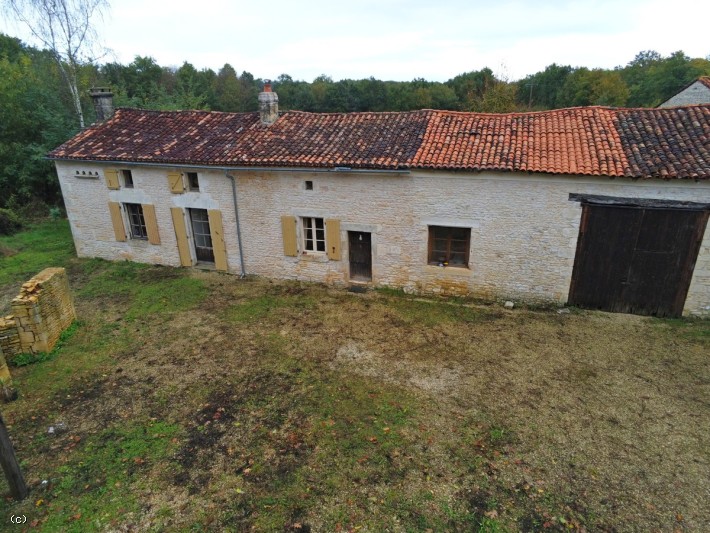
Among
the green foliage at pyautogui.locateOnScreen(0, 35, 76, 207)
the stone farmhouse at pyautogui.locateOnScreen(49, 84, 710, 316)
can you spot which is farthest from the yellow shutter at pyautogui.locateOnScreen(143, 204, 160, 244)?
the green foliage at pyautogui.locateOnScreen(0, 35, 76, 207)

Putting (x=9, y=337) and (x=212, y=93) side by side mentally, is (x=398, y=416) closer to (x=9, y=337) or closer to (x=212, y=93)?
(x=9, y=337)

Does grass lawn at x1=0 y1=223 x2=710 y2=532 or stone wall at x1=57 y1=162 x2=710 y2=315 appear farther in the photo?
stone wall at x1=57 y1=162 x2=710 y2=315

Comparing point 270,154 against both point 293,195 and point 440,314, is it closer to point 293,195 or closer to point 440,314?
point 293,195

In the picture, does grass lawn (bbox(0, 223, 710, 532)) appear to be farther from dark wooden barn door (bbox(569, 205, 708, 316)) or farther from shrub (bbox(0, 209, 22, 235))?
shrub (bbox(0, 209, 22, 235))

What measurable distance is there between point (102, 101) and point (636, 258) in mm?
18088

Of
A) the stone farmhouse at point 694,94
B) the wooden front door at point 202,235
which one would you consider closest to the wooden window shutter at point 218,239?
the wooden front door at point 202,235

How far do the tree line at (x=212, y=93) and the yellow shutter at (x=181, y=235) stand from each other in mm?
11522

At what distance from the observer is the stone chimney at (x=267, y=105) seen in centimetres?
1353

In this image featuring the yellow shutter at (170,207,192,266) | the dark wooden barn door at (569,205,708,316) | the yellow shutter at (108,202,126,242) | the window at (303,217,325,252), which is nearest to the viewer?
the dark wooden barn door at (569,205,708,316)

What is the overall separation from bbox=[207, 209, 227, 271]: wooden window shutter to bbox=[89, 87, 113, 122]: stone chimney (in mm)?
6517

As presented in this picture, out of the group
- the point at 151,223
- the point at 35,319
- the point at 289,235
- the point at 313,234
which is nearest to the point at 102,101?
the point at 151,223

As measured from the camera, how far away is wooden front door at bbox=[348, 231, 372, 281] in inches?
495

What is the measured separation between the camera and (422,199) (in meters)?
11.4

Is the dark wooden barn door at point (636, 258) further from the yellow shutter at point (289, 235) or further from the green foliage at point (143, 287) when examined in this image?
the green foliage at point (143, 287)
